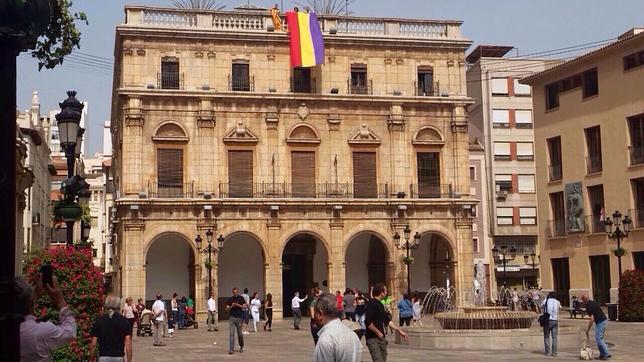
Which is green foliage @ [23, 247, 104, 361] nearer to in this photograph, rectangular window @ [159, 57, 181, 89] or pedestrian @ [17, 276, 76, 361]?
pedestrian @ [17, 276, 76, 361]

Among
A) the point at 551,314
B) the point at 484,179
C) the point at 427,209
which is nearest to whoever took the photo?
the point at 551,314

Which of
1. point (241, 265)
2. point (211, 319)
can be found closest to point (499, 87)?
point (241, 265)

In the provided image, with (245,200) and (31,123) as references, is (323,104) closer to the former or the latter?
(245,200)

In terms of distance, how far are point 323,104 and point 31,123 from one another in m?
23.4

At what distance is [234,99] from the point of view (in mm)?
42531

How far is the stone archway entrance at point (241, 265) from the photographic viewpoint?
43.8m

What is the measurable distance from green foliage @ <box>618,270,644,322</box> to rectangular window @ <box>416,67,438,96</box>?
49.9 feet

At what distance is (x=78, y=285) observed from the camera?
12.9 meters

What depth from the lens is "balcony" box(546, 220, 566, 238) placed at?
Result: 46531mm

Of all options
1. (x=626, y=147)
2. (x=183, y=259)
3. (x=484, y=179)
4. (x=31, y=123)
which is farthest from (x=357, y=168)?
(x=31, y=123)

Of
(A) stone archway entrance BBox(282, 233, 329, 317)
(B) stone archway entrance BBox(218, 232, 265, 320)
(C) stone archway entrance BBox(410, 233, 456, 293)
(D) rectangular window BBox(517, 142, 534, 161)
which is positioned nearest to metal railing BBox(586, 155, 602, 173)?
(C) stone archway entrance BBox(410, 233, 456, 293)

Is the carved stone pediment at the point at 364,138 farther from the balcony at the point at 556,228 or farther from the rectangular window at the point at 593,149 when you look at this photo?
the balcony at the point at 556,228

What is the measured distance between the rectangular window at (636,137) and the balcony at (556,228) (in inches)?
262

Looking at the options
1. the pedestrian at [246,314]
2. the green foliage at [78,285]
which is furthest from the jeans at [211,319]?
the green foliage at [78,285]
